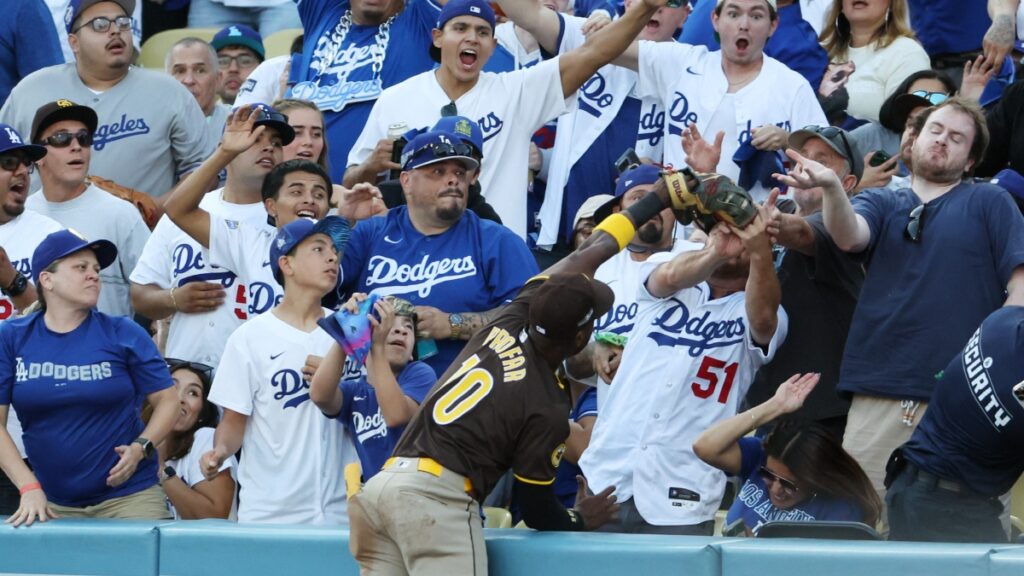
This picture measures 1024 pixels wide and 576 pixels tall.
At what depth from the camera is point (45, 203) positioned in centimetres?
802

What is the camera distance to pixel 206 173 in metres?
7.09

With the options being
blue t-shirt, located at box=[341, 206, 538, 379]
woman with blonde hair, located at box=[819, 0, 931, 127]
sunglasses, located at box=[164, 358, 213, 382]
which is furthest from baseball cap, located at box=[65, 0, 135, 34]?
woman with blonde hair, located at box=[819, 0, 931, 127]

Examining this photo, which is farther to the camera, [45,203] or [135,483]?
[45,203]

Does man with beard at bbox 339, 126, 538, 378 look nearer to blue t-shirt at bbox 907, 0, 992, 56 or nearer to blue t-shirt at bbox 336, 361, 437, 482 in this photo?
blue t-shirt at bbox 336, 361, 437, 482

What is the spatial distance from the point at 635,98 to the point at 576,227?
47.0 inches

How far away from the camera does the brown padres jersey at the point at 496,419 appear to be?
5.02m

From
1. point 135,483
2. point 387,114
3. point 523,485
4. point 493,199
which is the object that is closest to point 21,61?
point 387,114

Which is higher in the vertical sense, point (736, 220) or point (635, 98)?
point (635, 98)

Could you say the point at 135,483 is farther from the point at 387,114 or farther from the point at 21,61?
the point at 21,61

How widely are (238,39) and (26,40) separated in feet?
4.39

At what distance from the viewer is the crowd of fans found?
5.70m

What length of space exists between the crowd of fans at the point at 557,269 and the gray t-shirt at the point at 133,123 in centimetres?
2

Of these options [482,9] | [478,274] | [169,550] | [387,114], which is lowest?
[169,550]

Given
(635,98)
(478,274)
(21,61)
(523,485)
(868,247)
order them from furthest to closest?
(21,61) → (635,98) → (478,274) → (868,247) → (523,485)
